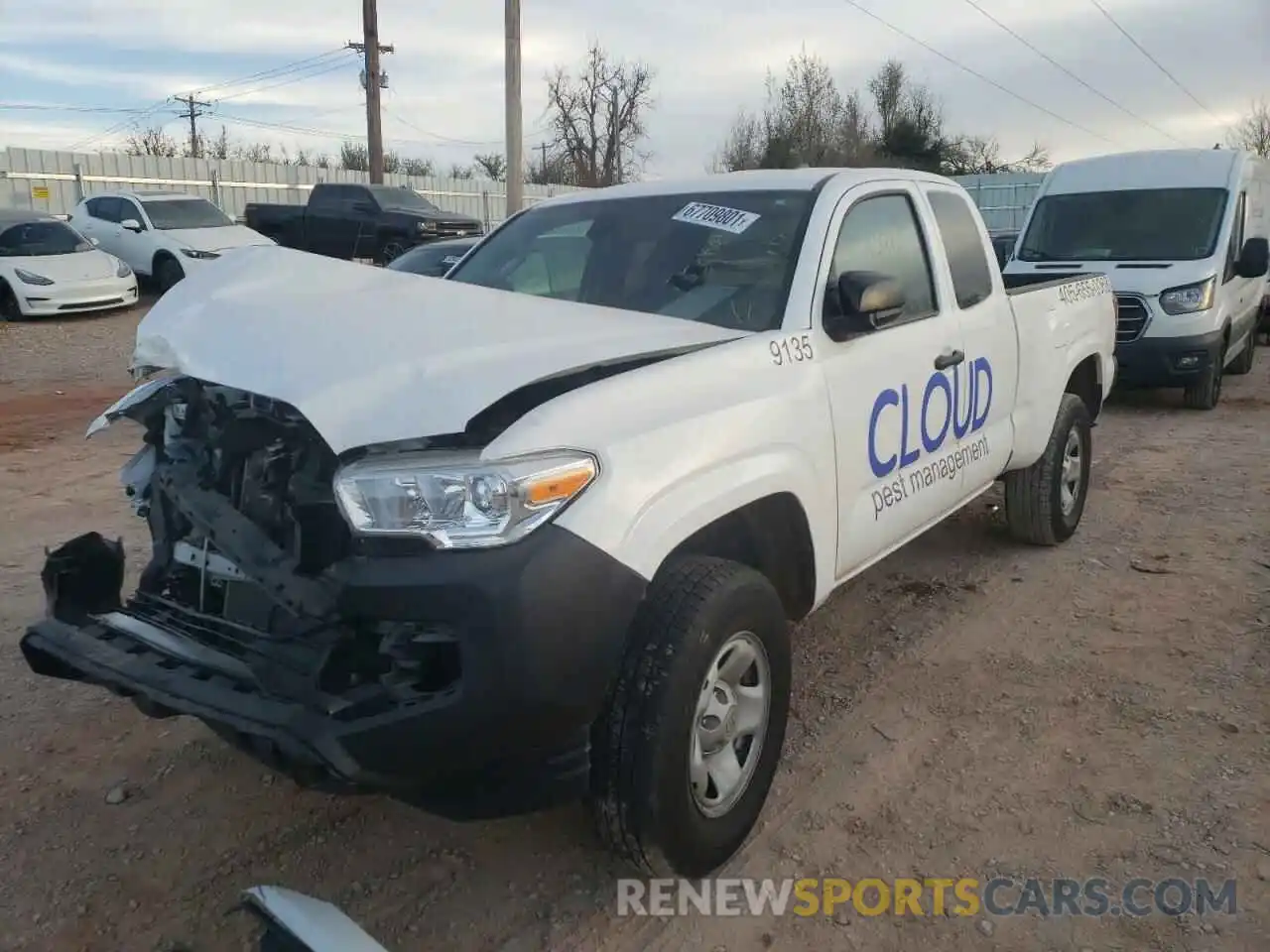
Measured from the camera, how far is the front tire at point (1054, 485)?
550cm

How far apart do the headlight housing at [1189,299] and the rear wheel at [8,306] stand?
14889 mm

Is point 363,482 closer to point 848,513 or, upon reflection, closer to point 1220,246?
point 848,513

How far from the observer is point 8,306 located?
1545 centimetres

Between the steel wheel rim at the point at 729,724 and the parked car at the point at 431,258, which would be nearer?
the steel wheel rim at the point at 729,724

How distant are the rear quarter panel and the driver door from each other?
2.46ft

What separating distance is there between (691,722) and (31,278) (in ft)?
51.0

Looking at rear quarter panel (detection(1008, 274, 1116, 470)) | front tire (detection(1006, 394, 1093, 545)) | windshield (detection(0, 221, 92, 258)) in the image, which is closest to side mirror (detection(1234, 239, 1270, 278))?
rear quarter panel (detection(1008, 274, 1116, 470))

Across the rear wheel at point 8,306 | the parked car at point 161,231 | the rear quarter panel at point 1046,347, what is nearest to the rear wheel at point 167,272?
the parked car at point 161,231

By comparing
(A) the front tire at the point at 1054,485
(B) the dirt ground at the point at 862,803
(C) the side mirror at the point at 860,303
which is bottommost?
(B) the dirt ground at the point at 862,803

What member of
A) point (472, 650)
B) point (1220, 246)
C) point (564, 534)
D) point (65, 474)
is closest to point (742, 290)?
point (564, 534)

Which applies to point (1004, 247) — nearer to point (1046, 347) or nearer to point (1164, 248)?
point (1164, 248)

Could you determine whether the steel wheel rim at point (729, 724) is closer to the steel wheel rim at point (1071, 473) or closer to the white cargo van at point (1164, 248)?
the steel wheel rim at point (1071, 473)

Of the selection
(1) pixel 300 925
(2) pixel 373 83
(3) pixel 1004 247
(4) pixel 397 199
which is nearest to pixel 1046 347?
(1) pixel 300 925

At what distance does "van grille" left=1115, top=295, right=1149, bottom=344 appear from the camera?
9.95 m
